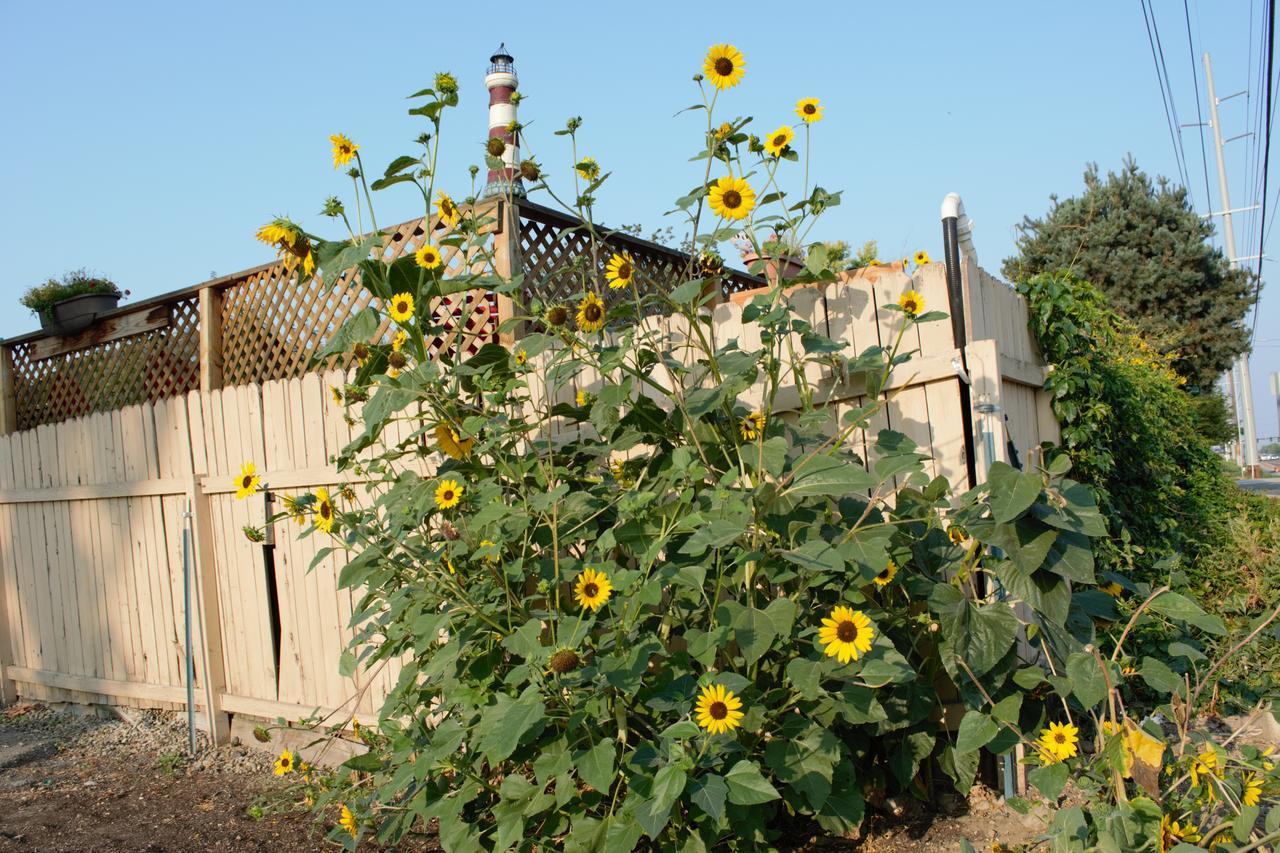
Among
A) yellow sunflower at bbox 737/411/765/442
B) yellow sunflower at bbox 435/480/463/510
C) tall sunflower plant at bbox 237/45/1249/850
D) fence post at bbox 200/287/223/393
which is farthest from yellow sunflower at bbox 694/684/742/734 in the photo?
fence post at bbox 200/287/223/393

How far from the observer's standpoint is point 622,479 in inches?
121

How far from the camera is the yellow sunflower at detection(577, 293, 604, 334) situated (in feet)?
9.65

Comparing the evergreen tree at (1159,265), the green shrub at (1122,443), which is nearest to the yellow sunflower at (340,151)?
the green shrub at (1122,443)

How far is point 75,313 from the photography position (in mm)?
7371

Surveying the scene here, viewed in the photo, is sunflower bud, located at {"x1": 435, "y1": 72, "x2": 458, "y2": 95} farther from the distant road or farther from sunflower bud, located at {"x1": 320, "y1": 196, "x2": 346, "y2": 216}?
the distant road

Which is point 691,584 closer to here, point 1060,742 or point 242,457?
point 1060,742

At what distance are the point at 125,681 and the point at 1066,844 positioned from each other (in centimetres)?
539

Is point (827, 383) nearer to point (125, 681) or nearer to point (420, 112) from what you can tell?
point (420, 112)

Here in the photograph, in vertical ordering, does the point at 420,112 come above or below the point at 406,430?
above

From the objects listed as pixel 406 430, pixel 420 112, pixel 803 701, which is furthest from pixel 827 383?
pixel 406 430

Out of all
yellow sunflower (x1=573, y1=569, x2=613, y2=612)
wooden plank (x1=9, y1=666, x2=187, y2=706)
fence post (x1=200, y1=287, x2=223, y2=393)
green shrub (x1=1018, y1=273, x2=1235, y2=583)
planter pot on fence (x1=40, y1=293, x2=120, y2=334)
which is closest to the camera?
yellow sunflower (x1=573, y1=569, x2=613, y2=612)

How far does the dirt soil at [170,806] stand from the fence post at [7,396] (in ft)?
8.80

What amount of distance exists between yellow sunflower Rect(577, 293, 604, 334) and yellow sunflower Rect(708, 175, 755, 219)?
420mm

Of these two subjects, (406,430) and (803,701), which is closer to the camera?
(803,701)
